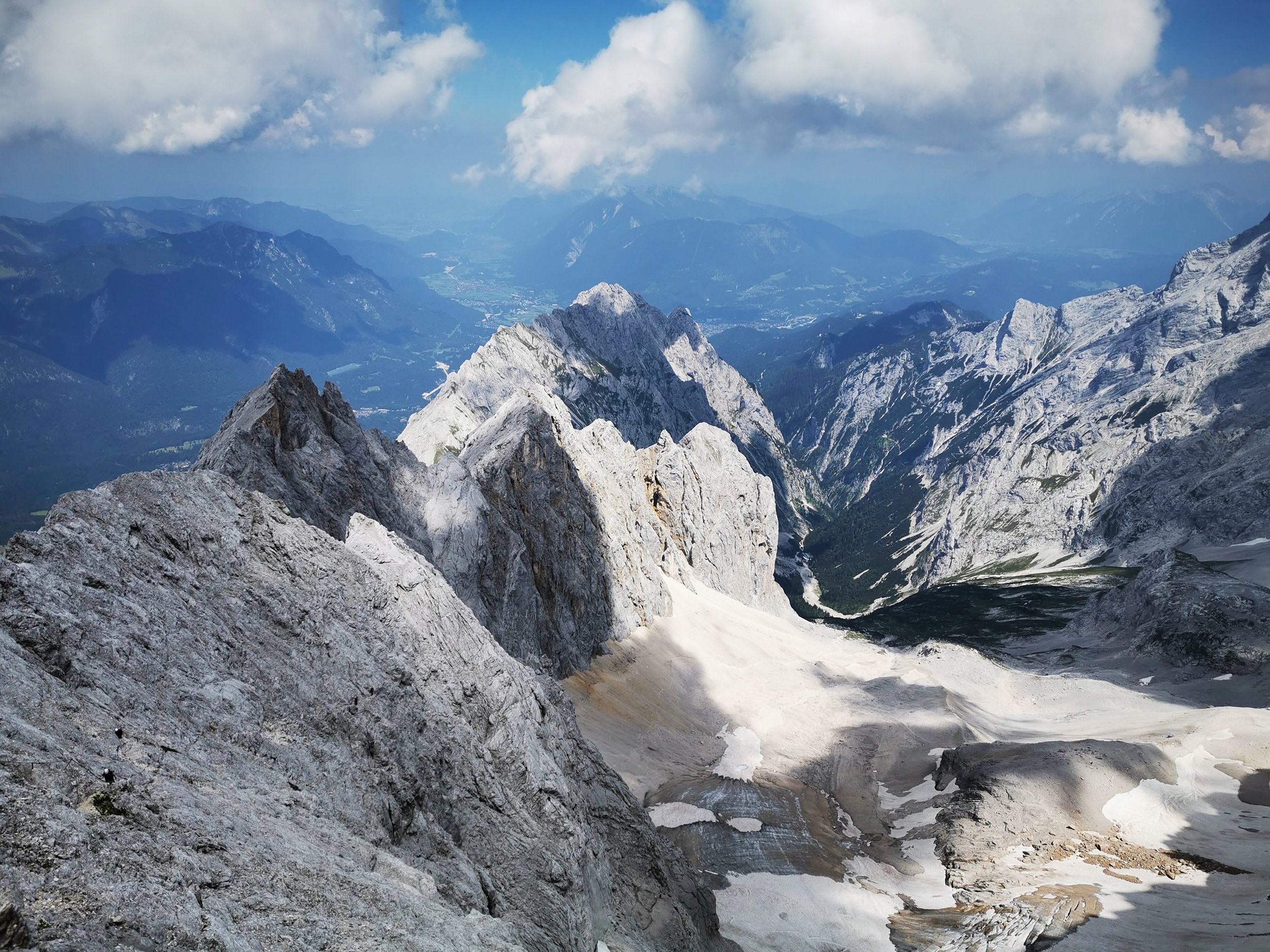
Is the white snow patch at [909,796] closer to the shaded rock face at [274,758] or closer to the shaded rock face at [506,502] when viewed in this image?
the shaded rock face at [506,502]

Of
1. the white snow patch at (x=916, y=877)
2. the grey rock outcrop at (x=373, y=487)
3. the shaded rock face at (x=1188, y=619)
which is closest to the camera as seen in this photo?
the white snow patch at (x=916, y=877)

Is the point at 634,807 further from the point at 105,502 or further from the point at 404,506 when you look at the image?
the point at 404,506

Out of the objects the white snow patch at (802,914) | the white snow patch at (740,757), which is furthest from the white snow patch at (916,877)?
the white snow patch at (740,757)

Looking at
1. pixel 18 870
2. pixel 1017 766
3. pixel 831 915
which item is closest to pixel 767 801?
pixel 831 915

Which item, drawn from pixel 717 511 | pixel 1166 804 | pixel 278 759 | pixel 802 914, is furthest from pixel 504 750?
pixel 717 511

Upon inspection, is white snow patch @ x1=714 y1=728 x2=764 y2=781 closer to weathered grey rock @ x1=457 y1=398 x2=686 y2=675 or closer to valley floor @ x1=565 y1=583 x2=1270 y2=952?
valley floor @ x1=565 y1=583 x2=1270 y2=952

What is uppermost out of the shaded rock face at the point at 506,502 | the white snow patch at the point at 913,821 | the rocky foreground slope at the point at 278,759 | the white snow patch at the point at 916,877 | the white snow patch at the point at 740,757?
the shaded rock face at the point at 506,502
